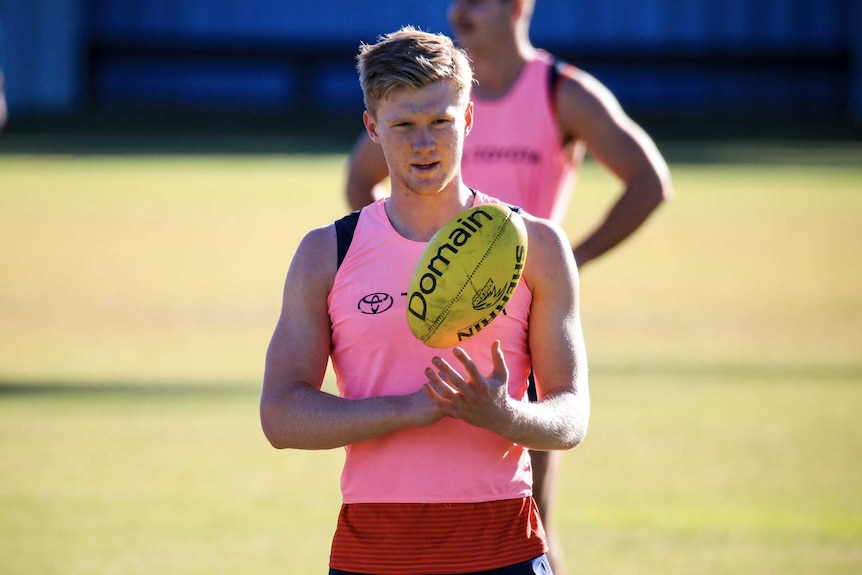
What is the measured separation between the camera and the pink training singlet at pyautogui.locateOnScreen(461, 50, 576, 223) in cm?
539

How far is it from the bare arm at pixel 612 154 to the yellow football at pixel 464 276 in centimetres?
221

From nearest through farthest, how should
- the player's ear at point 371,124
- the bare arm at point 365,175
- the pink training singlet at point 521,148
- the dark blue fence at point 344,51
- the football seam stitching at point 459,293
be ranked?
the football seam stitching at point 459,293 < the player's ear at point 371,124 < the pink training singlet at point 521,148 < the bare arm at point 365,175 < the dark blue fence at point 344,51

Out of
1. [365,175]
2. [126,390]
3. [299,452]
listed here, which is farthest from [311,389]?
[126,390]

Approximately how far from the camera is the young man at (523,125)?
5398 mm

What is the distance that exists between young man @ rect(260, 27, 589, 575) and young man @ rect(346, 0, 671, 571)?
6.23 ft

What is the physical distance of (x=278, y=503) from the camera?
7.58 m

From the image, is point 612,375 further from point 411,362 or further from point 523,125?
point 411,362

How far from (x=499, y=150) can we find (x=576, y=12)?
138ft

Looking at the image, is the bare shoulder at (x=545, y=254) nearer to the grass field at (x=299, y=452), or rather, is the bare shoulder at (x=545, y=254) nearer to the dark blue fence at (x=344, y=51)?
the grass field at (x=299, y=452)

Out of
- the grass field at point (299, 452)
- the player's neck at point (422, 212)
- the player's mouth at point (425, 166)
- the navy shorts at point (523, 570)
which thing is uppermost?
the player's mouth at point (425, 166)

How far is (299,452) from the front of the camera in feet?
29.4

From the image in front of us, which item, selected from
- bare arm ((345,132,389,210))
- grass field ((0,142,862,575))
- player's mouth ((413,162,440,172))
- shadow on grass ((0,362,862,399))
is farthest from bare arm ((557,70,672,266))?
shadow on grass ((0,362,862,399))

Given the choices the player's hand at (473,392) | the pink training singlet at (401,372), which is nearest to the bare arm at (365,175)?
the pink training singlet at (401,372)

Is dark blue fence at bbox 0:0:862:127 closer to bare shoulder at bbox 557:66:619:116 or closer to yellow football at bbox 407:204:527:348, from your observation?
bare shoulder at bbox 557:66:619:116
